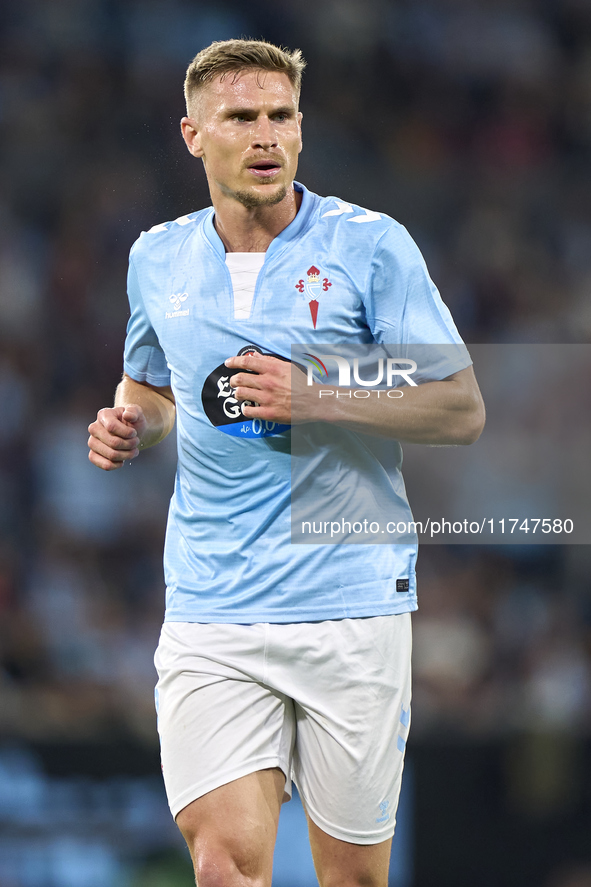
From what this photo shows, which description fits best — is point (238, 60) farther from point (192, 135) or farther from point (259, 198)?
point (259, 198)

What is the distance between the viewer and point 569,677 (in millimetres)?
4918

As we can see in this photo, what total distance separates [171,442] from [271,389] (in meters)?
3.07

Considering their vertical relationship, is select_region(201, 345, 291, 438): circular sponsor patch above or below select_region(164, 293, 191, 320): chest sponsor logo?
below

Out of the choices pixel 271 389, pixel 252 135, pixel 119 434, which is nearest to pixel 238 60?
pixel 252 135

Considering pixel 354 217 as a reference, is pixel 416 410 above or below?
below

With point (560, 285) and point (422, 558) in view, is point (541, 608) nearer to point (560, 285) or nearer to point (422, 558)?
point (422, 558)

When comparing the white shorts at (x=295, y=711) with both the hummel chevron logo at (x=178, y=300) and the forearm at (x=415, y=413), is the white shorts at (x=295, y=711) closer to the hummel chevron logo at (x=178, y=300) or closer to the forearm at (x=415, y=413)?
the forearm at (x=415, y=413)

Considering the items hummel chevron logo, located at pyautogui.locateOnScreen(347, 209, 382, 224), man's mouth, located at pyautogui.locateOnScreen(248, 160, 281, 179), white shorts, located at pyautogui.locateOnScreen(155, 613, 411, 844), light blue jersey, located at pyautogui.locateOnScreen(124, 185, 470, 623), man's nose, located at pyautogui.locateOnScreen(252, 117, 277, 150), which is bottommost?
white shorts, located at pyautogui.locateOnScreen(155, 613, 411, 844)

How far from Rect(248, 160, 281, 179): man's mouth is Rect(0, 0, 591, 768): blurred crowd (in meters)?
2.26

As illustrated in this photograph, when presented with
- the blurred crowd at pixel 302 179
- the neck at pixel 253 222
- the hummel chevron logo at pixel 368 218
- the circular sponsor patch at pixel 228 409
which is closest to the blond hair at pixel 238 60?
the neck at pixel 253 222

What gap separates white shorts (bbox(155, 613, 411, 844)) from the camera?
245 centimetres

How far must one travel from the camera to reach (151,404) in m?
2.99

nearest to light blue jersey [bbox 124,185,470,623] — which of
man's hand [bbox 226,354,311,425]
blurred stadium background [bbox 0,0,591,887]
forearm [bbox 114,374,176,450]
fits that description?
man's hand [bbox 226,354,311,425]

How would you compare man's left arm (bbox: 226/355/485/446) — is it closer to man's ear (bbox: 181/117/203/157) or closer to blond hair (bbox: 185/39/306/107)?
man's ear (bbox: 181/117/203/157)
